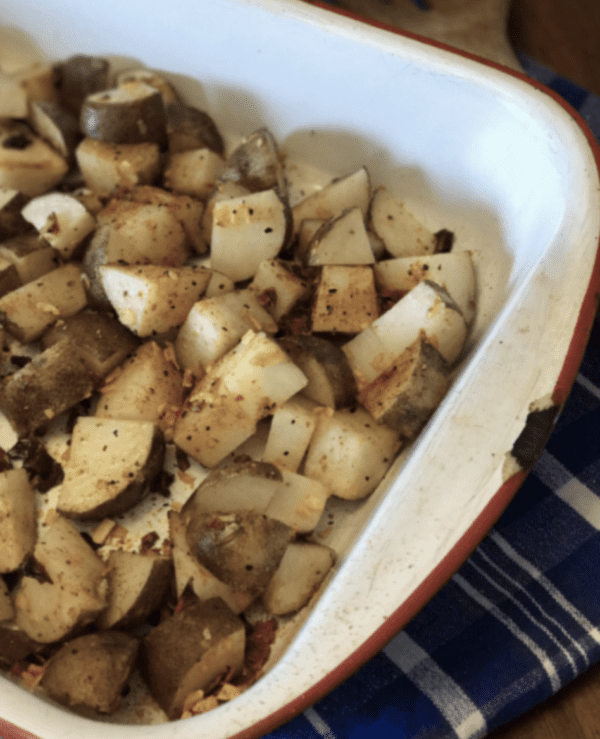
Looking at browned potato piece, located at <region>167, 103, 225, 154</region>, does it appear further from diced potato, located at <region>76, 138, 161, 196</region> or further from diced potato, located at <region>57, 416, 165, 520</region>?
diced potato, located at <region>57, 416, 165, 520</region>

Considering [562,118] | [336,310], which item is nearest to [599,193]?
[562,118]

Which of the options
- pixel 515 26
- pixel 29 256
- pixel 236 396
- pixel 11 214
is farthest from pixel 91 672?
pixel 515 26

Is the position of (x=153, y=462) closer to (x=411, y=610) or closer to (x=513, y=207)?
(x=411, y=610)

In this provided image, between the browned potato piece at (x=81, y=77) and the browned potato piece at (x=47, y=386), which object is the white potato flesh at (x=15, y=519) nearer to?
the browned potato piece at (x=47, y=386)

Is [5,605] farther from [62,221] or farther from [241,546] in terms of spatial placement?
[62,221]

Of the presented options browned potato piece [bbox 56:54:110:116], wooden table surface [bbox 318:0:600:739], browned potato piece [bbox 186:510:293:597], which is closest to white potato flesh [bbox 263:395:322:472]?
browned potato piece [bbox 186:510:293:597]

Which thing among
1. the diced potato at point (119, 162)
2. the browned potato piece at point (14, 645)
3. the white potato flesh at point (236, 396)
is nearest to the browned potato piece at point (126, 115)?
the diced potato at point (119, 162)
